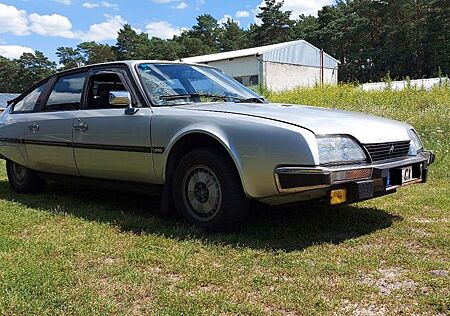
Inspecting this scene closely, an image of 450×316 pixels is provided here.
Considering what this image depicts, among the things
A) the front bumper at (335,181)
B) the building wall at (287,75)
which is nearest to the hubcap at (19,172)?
the front bumper at (335,181)

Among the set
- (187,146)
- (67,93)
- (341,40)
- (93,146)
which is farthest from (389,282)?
(341,40)

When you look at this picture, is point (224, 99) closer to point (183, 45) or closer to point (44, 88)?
point (44, 88)

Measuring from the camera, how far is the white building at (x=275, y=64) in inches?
1281

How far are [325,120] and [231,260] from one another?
1248 mm

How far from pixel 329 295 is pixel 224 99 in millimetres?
2360

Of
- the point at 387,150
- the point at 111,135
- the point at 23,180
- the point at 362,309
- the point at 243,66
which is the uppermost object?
the point at 243,66

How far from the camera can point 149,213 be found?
465 centimetres

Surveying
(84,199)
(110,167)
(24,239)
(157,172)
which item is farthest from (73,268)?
(84,199)

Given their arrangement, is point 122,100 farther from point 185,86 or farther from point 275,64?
point 275,64

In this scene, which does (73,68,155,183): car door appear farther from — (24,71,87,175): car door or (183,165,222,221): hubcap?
(183,165,222,221): hubcap

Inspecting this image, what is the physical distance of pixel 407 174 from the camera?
372 cm

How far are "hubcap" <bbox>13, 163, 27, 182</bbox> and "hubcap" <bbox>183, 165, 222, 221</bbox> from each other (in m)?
2.86

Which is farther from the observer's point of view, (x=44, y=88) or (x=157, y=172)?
(x=44, y=88)

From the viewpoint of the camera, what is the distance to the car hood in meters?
3.43
